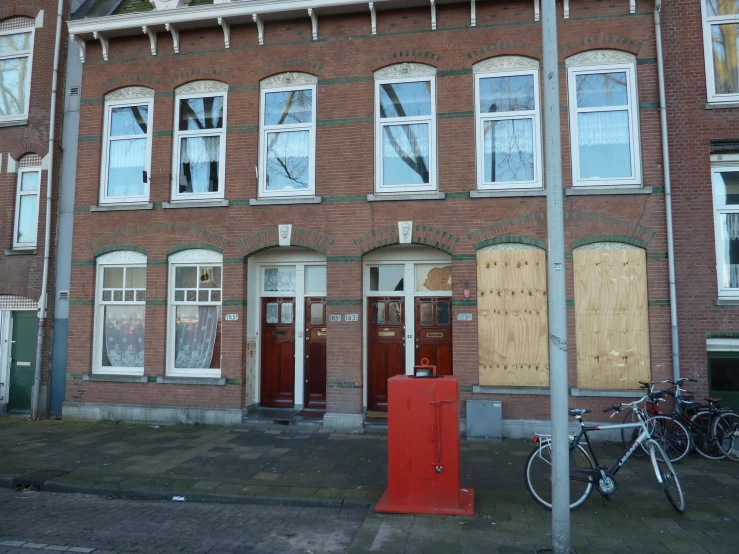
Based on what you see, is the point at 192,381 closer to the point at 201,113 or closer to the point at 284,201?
the point at 284,201

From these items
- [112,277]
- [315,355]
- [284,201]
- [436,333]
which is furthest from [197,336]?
[436,333]

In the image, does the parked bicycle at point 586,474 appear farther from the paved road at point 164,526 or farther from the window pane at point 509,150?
the window pane at point 509,150

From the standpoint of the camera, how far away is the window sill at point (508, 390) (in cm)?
964

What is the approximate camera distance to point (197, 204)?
440 inches

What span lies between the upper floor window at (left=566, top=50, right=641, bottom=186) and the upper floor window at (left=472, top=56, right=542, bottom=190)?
732 mm

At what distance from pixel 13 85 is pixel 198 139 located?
529 centimetres

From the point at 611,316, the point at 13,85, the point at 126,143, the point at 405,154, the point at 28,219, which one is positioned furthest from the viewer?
the point at 13,85

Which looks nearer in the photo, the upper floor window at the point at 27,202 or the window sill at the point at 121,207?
the window sill at the point at 121,207

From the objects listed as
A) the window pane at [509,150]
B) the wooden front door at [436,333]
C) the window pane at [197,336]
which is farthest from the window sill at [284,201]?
the window pane at [509,150]

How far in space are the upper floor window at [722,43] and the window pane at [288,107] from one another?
773cm

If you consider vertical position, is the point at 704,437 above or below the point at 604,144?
below

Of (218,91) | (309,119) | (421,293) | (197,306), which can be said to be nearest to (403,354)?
(421,293)

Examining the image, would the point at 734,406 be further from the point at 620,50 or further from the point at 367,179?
the point at 367,179

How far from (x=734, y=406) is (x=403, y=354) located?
19.6ft
